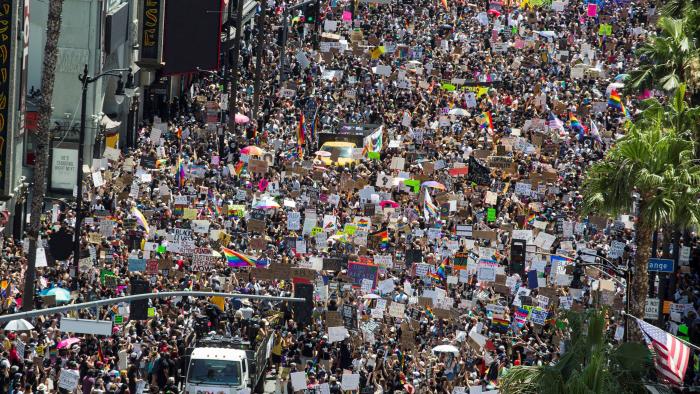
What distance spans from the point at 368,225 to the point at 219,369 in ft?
42.3

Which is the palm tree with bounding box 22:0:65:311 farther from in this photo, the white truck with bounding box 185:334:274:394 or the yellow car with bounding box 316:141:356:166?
the yellow car with bounding box 316:141:356:166

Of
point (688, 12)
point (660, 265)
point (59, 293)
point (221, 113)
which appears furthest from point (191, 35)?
point (660, 265)

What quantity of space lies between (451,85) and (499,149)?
36.0 feet

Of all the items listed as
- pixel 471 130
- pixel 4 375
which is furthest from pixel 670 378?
pixel 471 130

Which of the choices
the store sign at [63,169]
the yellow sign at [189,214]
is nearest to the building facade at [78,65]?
the store sign at [63,169]

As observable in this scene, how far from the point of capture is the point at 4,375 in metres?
30.4

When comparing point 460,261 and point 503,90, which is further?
point 503,90

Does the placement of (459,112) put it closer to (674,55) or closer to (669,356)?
(674,55)

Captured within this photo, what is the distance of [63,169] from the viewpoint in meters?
49.2

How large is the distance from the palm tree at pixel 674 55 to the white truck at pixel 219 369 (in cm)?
1379

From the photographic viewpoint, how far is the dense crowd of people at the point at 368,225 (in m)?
34.2

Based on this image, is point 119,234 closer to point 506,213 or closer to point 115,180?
point 115,180

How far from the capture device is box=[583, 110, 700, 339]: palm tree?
31.9m

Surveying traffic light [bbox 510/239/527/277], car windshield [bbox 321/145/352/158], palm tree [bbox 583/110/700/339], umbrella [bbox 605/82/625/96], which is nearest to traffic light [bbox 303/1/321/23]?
umbrella [bbox 605/82/625/96]
